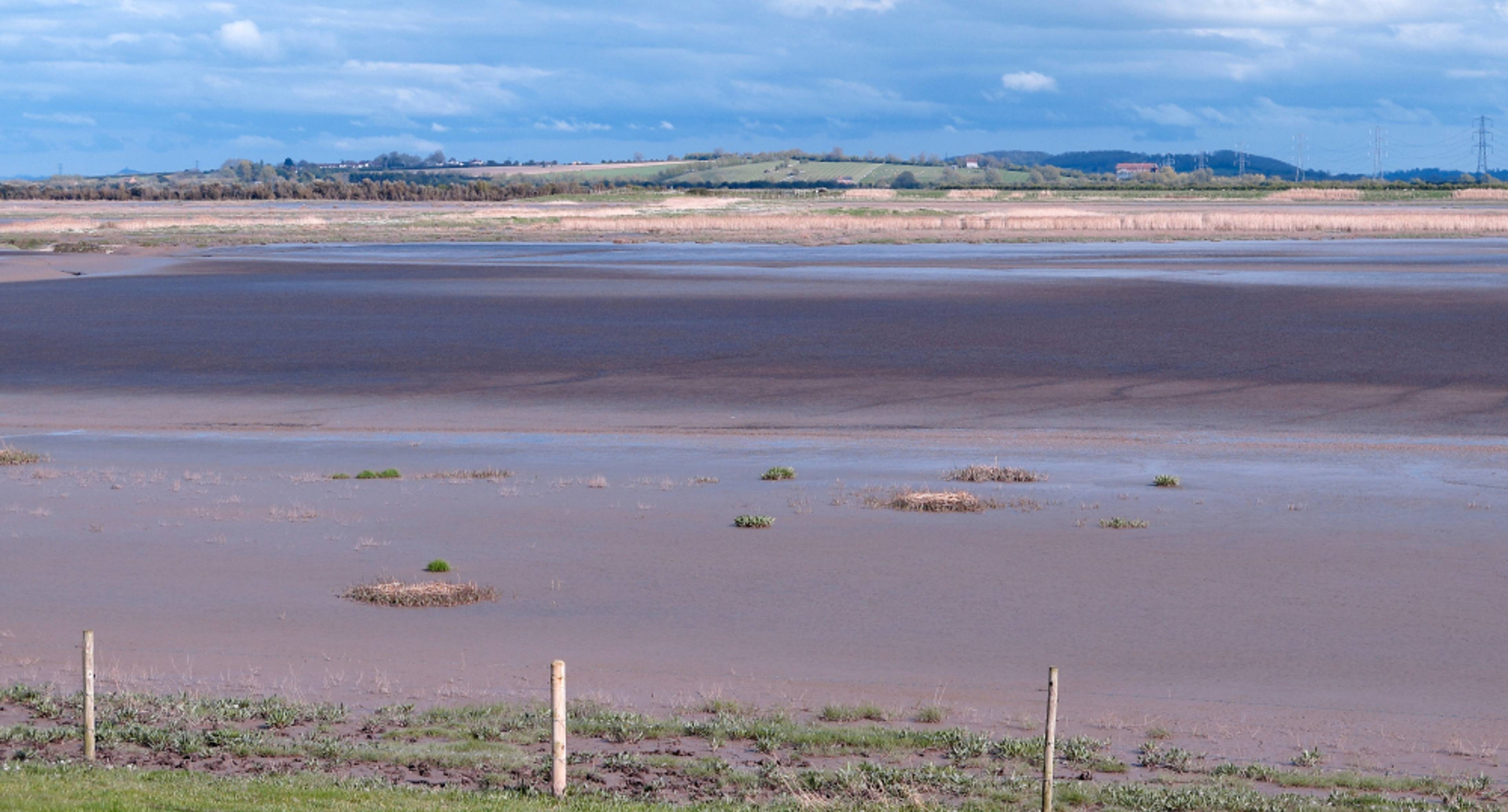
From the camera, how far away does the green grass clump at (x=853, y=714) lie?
10.5 m

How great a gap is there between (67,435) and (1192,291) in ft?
99.4

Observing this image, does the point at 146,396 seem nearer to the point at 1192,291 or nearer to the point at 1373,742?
the point at 1373,742

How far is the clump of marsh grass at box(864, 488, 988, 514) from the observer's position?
17453mm

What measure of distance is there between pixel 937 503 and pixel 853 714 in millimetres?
7131

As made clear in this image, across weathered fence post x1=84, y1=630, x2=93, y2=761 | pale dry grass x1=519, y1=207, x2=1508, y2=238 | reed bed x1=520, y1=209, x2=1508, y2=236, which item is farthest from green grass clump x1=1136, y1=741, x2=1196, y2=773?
reed bed x1=520, y1=209, x2=1508, y2=236

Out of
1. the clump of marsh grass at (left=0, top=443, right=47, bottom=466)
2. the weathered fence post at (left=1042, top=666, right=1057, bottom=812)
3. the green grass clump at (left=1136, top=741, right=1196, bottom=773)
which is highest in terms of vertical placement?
the weathered fence post at (left=1042, top=666, right=1057, bottom=812)

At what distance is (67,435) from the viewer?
80.0ft

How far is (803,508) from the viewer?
17.8m

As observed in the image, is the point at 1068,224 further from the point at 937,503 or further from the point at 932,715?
the point at 932,715

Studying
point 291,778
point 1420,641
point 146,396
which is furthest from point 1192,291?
point 291,778

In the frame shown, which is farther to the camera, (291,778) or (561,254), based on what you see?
(561,254)

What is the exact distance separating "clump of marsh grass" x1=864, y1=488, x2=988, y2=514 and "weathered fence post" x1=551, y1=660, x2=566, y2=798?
379 inches

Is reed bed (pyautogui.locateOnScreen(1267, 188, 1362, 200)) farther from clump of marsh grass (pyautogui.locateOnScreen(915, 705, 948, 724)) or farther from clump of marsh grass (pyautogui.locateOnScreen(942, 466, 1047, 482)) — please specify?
clump of marsh grass (pyautogui.locateOnScreen(915, 705, 948, 724))

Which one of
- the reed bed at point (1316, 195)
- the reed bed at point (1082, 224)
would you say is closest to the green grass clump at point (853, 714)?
the reed bed at point (1082, 224)
